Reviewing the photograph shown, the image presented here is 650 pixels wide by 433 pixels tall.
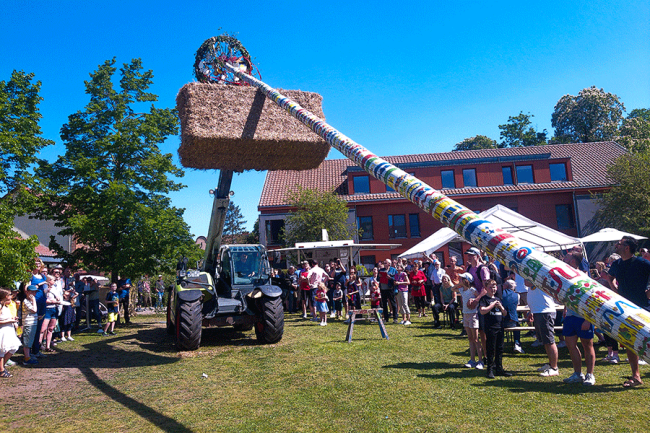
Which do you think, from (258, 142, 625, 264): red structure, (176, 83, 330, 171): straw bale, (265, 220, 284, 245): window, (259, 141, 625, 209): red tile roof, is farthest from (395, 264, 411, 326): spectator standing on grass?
(265, 220, 284, 245): window

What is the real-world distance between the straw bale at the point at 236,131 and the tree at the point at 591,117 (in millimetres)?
51423

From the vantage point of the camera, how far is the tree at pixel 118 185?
16.0 metres

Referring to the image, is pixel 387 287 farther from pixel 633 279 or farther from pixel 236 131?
pixel 633 279

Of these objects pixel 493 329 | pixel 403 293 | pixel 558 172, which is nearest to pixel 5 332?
pixel 493 329

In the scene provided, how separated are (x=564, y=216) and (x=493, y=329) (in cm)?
2965

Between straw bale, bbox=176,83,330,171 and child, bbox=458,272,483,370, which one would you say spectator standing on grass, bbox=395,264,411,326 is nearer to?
straw bale, bbox=176,83,330,171

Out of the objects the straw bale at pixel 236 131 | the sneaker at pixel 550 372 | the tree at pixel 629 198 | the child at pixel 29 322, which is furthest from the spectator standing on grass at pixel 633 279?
the tree at pixel 629 198

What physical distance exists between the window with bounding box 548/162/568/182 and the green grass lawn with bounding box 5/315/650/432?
1072 inches

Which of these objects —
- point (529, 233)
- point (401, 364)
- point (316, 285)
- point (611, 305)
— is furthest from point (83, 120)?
point (611, 305)

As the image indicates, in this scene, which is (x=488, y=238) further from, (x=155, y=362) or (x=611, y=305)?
(x=155, y=362)

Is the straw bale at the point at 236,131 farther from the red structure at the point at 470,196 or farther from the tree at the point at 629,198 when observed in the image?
the tree at the point at 629,198

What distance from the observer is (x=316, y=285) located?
43.3ft

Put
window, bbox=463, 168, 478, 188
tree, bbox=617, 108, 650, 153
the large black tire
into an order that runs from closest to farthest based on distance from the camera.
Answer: the large black tire → window, bbox=463, 168, 478, 188 → tree, bbox=617, 108, 650, 153

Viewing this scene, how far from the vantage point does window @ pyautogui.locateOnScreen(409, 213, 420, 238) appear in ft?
105
